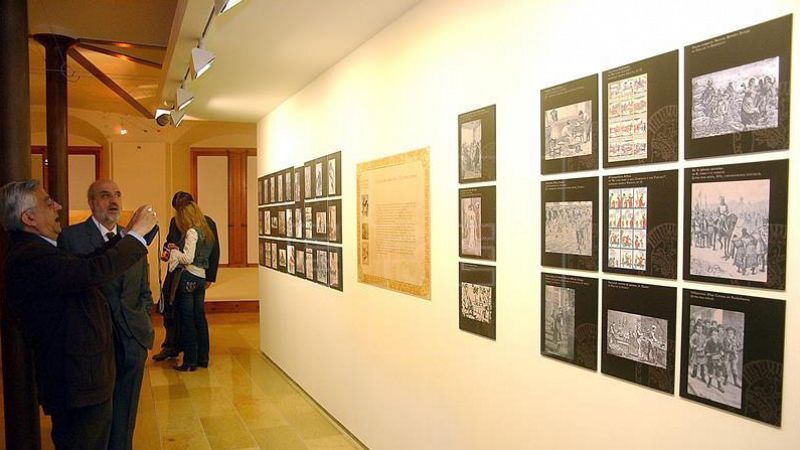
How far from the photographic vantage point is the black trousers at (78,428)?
2930 mm

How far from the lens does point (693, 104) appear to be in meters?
1.80

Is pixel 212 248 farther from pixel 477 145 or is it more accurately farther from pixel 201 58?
pixel 477 145

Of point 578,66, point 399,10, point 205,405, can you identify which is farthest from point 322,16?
point 205,405

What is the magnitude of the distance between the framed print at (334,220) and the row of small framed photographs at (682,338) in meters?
2.52

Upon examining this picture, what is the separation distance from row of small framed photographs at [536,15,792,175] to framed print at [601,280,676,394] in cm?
42

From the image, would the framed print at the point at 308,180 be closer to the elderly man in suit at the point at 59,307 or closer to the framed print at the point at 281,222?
the framed print at the point at 281,222

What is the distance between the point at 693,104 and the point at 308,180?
13.3 feet

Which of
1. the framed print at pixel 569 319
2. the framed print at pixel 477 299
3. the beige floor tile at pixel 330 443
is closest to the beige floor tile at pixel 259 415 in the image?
the beige floor tile at pixel 330 443

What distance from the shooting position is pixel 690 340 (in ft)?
5.99

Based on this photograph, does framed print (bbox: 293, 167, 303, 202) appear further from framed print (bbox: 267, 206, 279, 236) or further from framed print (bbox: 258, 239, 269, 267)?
framed print (bbox: 258, 239, 269, 267)

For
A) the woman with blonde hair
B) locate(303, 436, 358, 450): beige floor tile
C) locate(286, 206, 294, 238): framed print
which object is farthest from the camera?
the woman with blonde hair

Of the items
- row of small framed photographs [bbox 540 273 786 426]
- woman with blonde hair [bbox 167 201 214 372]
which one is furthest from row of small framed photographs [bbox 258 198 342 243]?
row of small framed photographs [bbox 540 273 786 426]

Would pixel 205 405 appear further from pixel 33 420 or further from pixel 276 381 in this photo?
pixel 33 420

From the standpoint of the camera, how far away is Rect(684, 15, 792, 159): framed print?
158 centimetres
